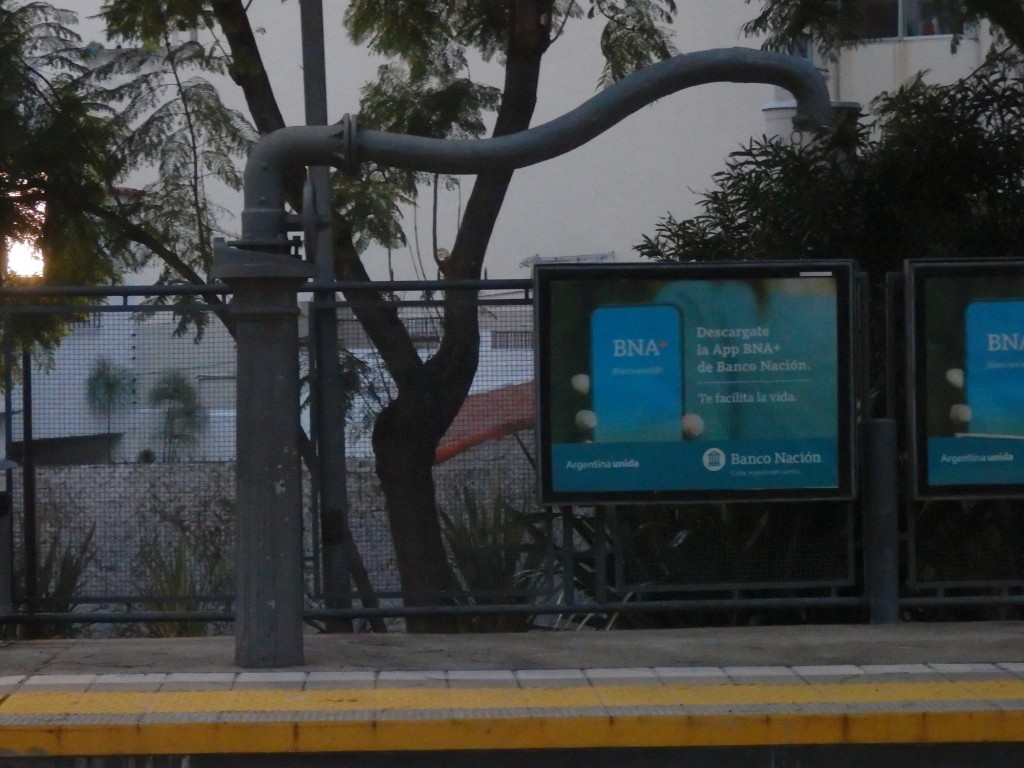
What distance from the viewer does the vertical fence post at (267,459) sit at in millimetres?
6559

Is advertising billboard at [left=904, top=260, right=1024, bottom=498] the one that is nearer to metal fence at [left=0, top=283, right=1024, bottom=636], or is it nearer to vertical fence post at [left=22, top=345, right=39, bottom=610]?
metal fence at [left=0, top=283, right=1024, bottom=636]

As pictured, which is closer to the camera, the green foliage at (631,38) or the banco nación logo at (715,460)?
the banco nación logo at (715,460)

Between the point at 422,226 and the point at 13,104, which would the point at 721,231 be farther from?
the point at 422,226

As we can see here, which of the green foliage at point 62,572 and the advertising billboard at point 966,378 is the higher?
the advertising billboard at point 966,378

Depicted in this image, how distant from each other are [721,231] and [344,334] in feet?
10.1

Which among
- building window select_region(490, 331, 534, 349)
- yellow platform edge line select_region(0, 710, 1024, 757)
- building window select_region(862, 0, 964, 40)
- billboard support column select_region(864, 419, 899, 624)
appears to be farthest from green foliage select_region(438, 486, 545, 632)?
building window select_region(862, 0, 964, 40)

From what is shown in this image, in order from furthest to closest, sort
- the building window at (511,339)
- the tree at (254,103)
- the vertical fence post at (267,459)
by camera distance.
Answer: the tree at (254,103)
the building window at (511,339)
the vertical fence post at (267,459)

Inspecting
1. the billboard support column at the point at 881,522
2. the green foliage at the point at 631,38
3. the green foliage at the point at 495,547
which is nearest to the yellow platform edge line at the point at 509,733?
the billboard support column at the point at 881,522

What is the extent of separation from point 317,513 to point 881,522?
10.7ft

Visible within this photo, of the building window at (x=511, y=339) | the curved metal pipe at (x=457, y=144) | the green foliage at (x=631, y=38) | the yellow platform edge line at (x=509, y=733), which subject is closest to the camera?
the yellow platform edge line at (x=509, y=733)

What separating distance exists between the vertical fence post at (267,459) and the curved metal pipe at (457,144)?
0.32 meters

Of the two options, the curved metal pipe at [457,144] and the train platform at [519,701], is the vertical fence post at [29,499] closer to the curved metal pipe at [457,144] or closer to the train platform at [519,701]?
the train platform at [519,701]

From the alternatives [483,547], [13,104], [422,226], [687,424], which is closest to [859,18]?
[687,424]

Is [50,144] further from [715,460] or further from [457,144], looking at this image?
[715,460]
